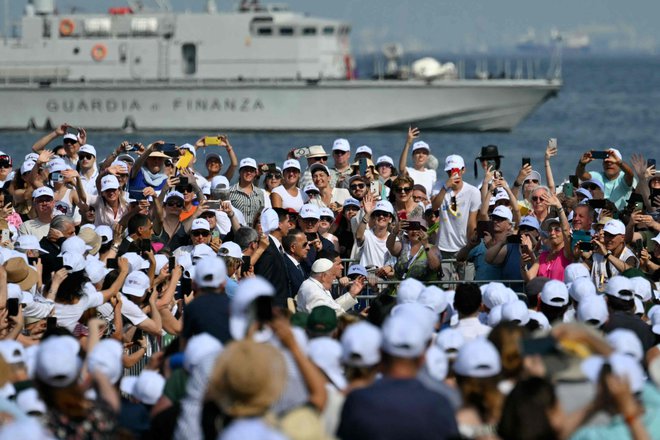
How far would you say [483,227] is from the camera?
13.6 metres

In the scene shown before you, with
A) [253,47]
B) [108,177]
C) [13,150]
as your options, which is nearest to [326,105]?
[253,47]

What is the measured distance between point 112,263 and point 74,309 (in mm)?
1480

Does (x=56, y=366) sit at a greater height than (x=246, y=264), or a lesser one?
greater

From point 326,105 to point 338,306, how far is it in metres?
39.5

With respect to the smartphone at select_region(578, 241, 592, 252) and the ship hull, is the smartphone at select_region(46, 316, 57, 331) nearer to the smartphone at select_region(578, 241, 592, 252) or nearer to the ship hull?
the smartphone at select_region(578, 241, 592, 252)

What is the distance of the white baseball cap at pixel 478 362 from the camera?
25.4ft

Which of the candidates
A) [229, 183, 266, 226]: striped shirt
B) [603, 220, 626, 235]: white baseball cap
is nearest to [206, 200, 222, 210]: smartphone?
[229, 183, 266, 226]: striped shirt

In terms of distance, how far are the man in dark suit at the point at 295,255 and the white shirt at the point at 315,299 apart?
734 mm

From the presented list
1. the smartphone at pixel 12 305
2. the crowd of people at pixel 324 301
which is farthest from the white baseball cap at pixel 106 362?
the smartphone at pixel 12 305

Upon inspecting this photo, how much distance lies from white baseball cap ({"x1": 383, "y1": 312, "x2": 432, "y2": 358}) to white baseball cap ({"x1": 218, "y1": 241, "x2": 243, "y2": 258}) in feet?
16.8

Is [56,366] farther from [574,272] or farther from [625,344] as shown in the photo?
[574,272]

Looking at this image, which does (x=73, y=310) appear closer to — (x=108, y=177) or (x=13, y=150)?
(x=108, y=177)

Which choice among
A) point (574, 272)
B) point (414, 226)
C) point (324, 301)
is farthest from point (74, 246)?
point (574, 272)

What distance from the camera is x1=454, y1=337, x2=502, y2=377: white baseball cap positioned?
25.4 ft
